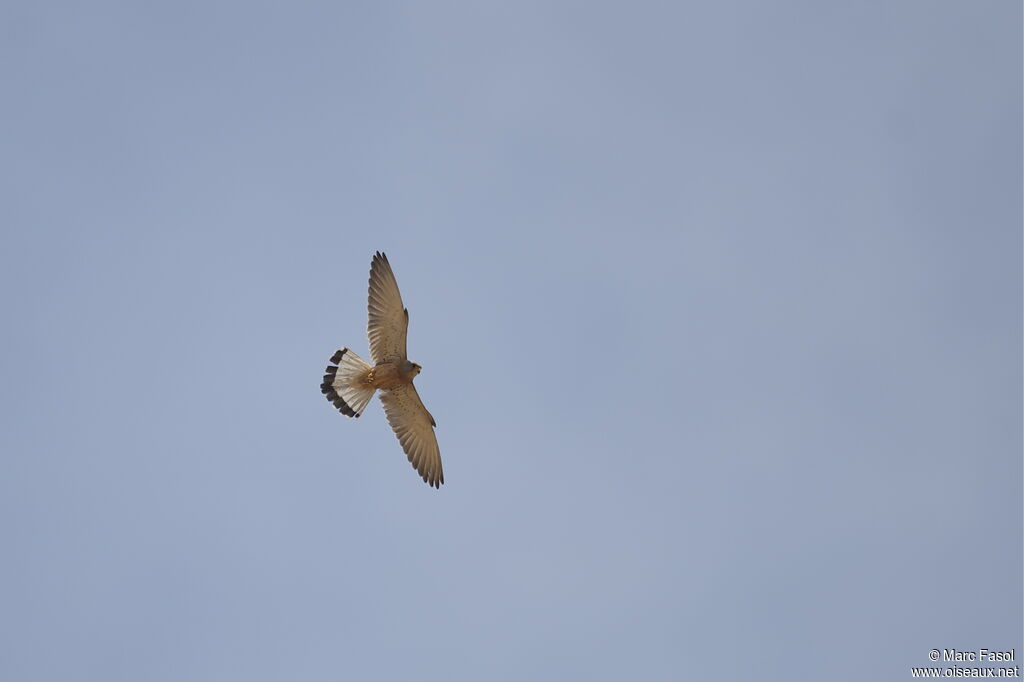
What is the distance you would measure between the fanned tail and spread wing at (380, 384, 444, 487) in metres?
0.47

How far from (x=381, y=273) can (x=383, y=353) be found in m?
1.45

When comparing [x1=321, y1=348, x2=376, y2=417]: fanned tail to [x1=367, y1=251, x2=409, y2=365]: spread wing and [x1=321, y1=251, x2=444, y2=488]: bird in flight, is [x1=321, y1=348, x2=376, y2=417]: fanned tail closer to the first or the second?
[x1=321, y1=251, x2=444, y2=488]: bird in flight

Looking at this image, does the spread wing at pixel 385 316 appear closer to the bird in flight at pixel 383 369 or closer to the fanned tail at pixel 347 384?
the bird in flight at pixel 383 369

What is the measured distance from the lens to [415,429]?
16094 mm

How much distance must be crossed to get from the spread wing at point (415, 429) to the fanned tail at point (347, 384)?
0.47 m

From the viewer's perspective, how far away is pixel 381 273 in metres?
14.8

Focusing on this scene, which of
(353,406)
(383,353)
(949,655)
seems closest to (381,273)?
(383,353)

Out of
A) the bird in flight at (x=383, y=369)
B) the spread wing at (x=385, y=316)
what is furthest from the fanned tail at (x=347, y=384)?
the spread wing at (x=385, y=316)

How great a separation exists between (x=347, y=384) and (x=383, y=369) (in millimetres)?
789

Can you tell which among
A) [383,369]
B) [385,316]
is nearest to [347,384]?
[383,369]

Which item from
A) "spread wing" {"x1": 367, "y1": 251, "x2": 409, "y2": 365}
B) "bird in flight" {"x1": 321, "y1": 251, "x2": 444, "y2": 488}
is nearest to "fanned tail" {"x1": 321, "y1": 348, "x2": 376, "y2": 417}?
"bird in flight" {"x1": 321, "y1": 251, "x2": 444, "y2": 488}

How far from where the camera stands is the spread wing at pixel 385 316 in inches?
585

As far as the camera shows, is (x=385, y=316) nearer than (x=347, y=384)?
Yes

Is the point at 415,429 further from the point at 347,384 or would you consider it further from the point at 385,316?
the point at 385,316
